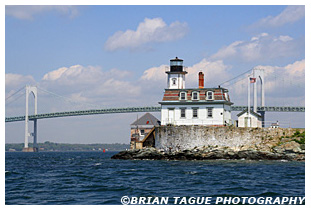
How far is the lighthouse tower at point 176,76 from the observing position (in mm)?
47094

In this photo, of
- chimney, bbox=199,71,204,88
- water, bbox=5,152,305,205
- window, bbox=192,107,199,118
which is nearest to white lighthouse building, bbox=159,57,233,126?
window, bbox=192,107,199,118

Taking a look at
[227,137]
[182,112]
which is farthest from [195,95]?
[227,137]

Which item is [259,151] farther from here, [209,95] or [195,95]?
[195,95]

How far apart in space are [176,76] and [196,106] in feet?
15.9

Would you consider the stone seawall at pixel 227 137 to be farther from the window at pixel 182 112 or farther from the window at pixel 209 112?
the window at pixel 209 112

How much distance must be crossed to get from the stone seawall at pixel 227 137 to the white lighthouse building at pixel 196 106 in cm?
221

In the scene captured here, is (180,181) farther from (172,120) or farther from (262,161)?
(172,120)

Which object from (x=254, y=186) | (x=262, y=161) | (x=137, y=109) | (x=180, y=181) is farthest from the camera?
(x=137, y=109)

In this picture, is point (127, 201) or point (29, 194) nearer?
point (127, 201)

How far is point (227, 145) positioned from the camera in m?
40.3

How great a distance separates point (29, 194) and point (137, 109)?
238 ft

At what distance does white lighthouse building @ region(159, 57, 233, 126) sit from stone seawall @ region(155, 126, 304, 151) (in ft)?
7.26

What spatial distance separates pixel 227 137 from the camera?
132 feet

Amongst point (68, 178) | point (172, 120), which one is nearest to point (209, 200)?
point (68, 178)
